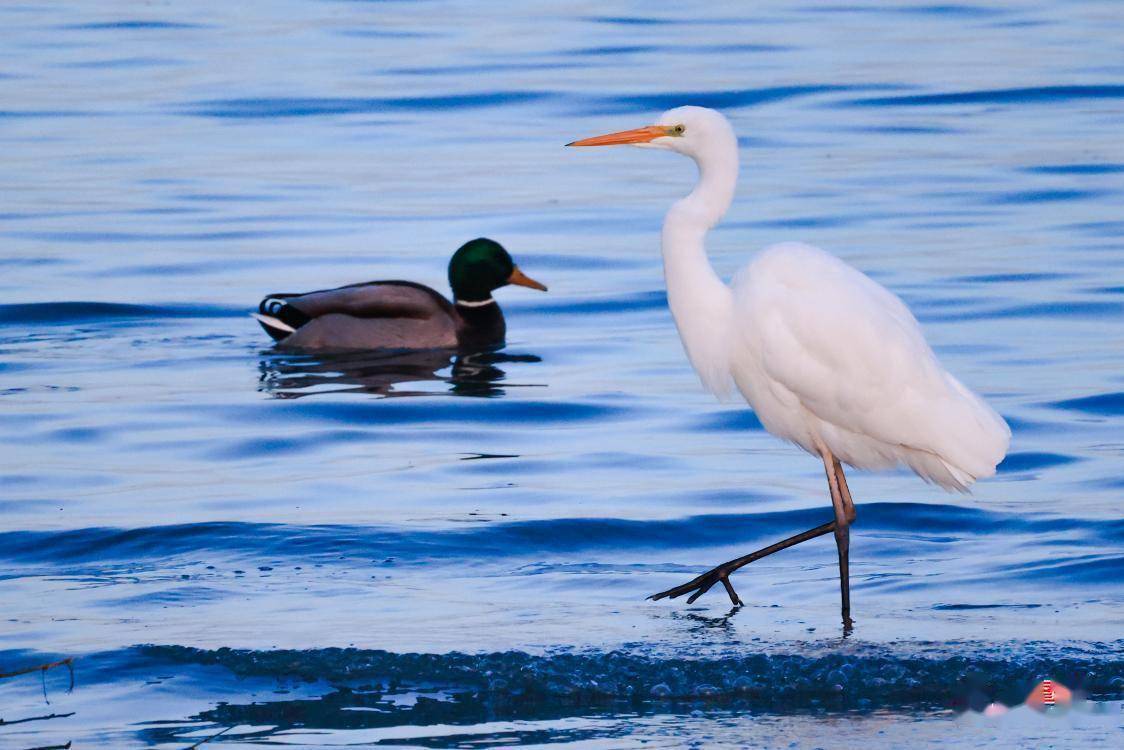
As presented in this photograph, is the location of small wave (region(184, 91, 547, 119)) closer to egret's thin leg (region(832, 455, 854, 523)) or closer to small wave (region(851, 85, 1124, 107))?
small wave (region(851, 85, 1124, 107))

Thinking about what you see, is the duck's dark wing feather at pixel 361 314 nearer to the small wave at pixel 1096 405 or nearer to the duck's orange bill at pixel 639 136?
the small wave at pixel 1096 405

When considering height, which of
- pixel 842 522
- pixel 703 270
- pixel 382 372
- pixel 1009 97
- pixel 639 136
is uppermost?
pixel 1009 97

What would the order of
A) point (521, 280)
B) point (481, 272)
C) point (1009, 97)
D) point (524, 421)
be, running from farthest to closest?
point (1009, 97) < point (521, 280) < point (481, 272) < point (524, 421)

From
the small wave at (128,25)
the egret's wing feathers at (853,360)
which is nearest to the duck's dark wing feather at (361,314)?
the egret's wing feathers at (853,360)

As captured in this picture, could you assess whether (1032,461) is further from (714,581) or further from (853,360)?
(714,581)

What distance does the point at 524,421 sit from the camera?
11.7 meters

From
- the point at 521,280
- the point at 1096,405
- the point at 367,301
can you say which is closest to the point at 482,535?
the point at 1096,405

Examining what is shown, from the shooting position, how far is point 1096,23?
2759cm

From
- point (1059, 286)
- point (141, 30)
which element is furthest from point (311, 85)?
point (1059, 286)

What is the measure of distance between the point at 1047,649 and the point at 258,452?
4935 millimetres

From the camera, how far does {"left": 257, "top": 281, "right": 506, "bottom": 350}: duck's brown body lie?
13.6 metres

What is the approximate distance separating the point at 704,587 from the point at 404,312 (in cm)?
597

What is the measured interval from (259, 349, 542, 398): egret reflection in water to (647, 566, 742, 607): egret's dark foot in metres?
4.38

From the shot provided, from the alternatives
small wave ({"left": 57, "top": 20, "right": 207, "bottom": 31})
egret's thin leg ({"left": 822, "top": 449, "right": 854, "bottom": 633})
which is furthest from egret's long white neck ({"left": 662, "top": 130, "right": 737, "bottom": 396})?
small wave ({"left": 57, "top": 20, "right": 207, "bottom": 31})
